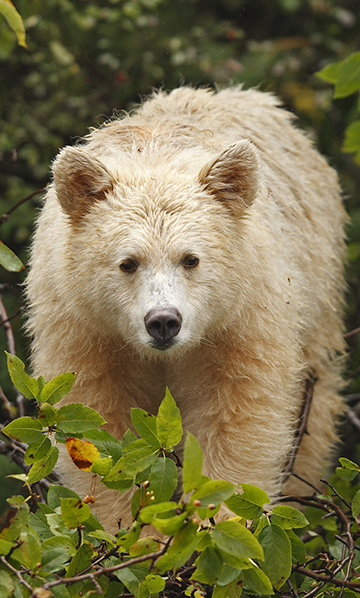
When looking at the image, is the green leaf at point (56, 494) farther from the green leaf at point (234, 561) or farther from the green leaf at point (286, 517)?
the green leaf at point (286, 517)

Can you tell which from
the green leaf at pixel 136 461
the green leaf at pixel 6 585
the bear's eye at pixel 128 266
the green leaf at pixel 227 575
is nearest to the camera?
the green leaf at pixel 6 585

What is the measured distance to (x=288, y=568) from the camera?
3.18 m

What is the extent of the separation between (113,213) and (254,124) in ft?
6.40

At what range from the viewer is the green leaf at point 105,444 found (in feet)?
10.9

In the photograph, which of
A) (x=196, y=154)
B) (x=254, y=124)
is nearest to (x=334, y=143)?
(x=254, y=124)

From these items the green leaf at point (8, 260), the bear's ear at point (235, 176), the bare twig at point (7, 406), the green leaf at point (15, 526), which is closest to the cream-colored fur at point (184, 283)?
the bear's ear at point (235, 176)

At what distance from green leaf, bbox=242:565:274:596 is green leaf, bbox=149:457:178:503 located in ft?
1.51

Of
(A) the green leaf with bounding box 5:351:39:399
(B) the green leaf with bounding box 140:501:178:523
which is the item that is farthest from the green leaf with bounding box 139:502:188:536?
(A) the green leaf with bounding box 5:351:39:399

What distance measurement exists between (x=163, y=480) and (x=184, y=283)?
1285mm

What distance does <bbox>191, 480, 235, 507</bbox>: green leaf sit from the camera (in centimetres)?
263

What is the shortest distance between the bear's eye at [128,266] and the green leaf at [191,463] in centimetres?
161

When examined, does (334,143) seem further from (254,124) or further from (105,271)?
(105,271)

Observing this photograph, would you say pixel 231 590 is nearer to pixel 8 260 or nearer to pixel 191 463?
pixel 191 463

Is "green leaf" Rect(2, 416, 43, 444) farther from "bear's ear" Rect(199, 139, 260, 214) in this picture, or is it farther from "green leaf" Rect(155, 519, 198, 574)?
"bear's ear" Rect(199, 139, 260, 214)
